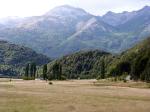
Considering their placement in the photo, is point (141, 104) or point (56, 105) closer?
point (56, 105)

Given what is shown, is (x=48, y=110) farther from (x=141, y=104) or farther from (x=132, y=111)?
(x=141, y=104)

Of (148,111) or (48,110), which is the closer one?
(48,110)

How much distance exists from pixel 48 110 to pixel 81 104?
9.73m

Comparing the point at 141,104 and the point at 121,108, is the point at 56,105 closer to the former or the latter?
the point at 121,108

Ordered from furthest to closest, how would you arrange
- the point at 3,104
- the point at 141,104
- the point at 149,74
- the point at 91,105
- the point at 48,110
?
the point at 149,74, the point at 141,104, the point at 91,105, the point at 3,104, the point at 48,110

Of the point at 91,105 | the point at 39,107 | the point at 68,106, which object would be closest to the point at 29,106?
the point at 39,107

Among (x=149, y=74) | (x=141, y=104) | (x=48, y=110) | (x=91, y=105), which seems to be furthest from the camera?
(x=149, y=74)

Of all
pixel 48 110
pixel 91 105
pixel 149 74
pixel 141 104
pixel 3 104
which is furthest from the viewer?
pixel 149 74

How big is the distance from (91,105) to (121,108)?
472 cm

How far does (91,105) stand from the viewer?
204ft

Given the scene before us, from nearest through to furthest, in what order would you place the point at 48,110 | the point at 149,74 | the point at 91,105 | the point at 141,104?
the point at 48,110 → the point at 91,105 → the point at 141,104 → the point at 149,74

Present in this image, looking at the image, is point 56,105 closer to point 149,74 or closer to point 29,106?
point 29,106

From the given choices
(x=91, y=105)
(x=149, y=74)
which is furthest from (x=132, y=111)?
(x=149, y=74)

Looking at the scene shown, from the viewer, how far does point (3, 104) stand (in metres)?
58.1
